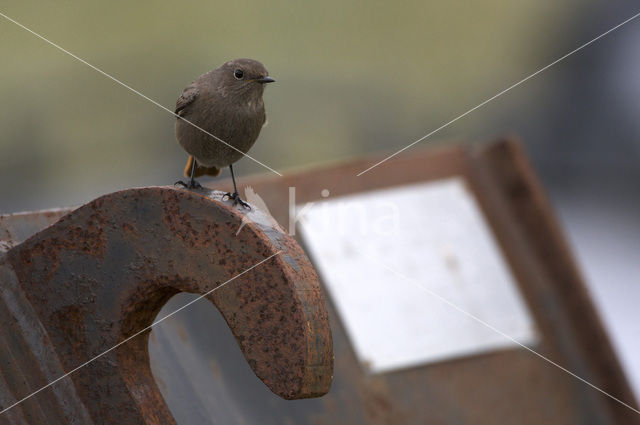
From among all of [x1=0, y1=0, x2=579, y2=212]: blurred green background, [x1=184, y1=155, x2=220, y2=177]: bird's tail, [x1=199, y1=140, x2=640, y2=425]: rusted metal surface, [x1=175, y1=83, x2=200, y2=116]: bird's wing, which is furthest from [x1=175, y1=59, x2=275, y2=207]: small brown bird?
[x1=0, y1=0, x2=579, y2=212]: blurred green background

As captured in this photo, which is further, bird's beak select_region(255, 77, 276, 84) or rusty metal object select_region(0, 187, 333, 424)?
bird's beak select_region(255, 77, 276, 84)

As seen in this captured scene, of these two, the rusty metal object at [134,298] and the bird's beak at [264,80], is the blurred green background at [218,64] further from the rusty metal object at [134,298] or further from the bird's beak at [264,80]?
the rusty metal object at [134,298]

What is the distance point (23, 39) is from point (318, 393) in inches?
315

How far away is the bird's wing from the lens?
1671 mm

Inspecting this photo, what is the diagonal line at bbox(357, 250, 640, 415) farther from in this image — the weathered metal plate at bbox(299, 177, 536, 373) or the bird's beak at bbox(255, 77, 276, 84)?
the bird's beak at bbox(255, 77, 276, 84)

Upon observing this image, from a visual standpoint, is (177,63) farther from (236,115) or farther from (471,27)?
(236,115)

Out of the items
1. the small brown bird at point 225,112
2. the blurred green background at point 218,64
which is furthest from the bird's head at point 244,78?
the blurred green background at point 218,64

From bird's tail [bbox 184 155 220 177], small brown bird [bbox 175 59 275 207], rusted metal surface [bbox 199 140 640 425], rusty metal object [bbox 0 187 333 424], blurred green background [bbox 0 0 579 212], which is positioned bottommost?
rusted metal surface [bbox 199 140 640 425]

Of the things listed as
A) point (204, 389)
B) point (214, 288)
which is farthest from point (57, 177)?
point (214, 288)

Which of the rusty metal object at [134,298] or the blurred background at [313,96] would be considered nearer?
the rusty metal object at [134,298]

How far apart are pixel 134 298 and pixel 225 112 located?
454mm

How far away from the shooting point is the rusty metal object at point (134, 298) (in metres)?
1.18

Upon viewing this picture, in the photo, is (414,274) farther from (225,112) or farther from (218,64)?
(218,64)

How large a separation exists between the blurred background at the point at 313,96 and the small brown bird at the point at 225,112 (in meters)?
5.43
